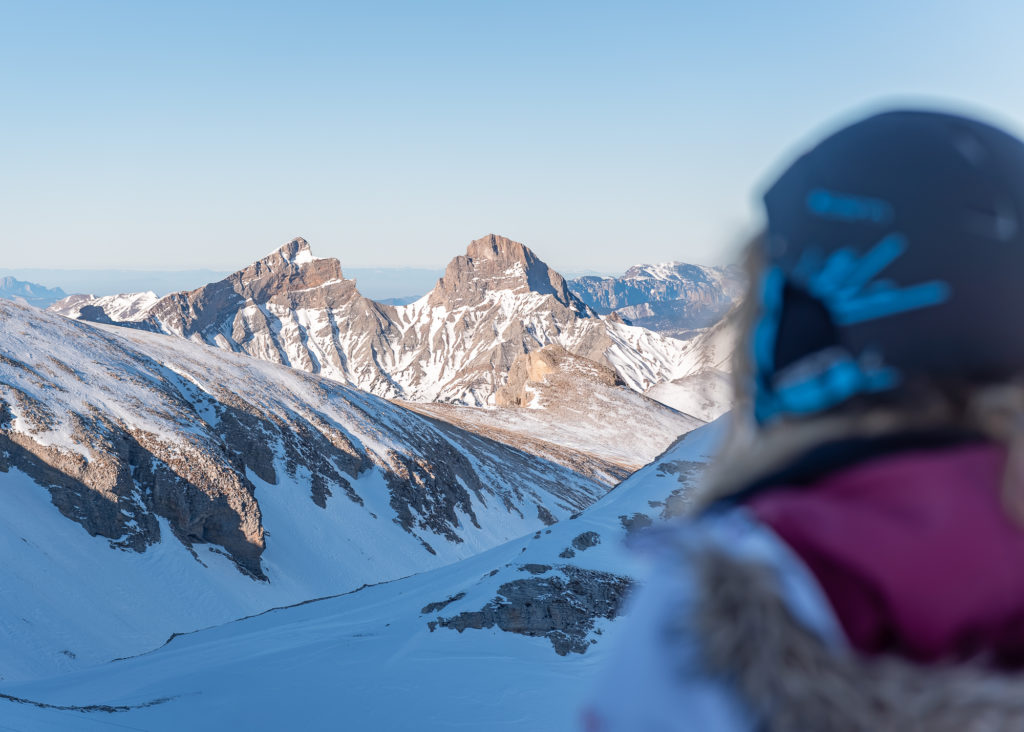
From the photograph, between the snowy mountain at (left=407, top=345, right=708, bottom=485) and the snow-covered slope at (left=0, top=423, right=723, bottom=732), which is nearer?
the snow-covered slope at (left=0, top=423, right=723, bottom=732)

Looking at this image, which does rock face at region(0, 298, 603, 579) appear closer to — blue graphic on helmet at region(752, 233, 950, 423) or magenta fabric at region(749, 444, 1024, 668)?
blue graphic on helmet at region(752, 233, 950, 423)

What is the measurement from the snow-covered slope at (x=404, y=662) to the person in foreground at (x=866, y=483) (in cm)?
1029

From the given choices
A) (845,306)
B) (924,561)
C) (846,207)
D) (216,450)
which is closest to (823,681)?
(924,561)

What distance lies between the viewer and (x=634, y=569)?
49.9 feet

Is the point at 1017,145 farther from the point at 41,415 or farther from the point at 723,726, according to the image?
the point at 41,415

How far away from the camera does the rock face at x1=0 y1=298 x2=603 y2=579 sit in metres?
27.0

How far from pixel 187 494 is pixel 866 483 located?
31.8 meters

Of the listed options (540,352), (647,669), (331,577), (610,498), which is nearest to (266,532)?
(331,577)

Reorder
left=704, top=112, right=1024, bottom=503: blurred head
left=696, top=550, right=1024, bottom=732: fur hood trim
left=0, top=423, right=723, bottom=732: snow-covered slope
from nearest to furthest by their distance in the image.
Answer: left=696, top=550, right=1024, bottom=732: fur hood trim, left=704, top=112, right=1024, bottom=503: blurred head, left=0, top=423, right=723, bottom=732: snow-covered slope

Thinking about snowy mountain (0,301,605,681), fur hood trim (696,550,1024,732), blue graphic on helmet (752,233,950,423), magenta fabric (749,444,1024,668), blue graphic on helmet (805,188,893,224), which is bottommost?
snowy mountain (0,301,605,681)

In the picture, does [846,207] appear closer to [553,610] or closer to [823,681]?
[823,681]

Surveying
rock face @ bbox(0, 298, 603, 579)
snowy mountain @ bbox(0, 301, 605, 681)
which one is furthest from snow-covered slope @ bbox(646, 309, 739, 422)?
rock face @ bbox(0, 298, 603, 579)

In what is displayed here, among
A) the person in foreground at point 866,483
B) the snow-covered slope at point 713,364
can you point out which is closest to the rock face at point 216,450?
the snow-covered slope at point 713,364

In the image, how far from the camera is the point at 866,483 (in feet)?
3.07
